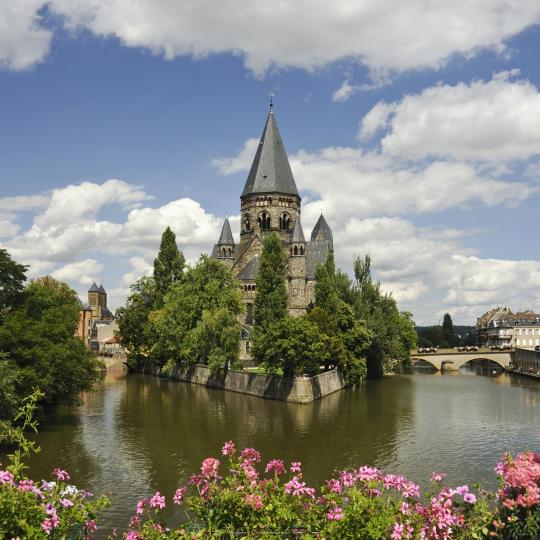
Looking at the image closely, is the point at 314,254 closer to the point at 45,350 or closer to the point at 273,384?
the point at 273,384

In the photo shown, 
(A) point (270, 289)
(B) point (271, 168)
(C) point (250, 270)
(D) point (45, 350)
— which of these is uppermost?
(B) point (271, 168)

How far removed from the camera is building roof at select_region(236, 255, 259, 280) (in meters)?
88.2

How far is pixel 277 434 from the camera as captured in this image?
3653cm

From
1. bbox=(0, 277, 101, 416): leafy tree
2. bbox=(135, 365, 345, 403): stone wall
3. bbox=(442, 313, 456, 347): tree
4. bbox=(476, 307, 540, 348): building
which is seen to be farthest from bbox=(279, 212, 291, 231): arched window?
bbox=(442, 313, 456, 347): tree

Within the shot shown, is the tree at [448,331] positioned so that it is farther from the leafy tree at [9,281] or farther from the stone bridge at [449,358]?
the leafy tree at [9,281]

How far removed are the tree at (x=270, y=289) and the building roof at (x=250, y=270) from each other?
840 inches

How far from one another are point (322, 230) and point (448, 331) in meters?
69.7

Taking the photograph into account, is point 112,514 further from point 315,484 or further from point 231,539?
point 231,539

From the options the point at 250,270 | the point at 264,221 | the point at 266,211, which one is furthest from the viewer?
the point at 264,221

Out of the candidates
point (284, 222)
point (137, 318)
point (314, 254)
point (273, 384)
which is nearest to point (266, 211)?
point (284, 222)

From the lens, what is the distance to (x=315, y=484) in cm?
2508

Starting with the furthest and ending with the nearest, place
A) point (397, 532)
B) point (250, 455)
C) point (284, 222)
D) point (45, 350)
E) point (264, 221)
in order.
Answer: point (284, 222), point (264, 221), point (45, 350), point (250, 455), point (397, 532)

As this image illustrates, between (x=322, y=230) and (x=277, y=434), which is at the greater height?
(x=322, y=230)

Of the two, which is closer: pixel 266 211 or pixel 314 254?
pixel 314 254
